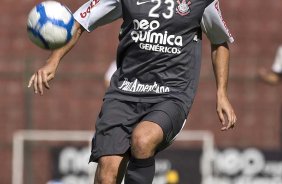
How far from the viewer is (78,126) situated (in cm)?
1454

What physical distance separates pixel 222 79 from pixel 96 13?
1011mm

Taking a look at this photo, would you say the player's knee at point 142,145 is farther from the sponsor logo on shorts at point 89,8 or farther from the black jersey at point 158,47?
the sponsor logo on shorts at point 89,8

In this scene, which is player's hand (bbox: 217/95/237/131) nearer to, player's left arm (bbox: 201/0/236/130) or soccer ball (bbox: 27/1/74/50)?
player's left arm (bbox: 201/0/236/130)

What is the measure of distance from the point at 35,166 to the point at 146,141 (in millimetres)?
7506

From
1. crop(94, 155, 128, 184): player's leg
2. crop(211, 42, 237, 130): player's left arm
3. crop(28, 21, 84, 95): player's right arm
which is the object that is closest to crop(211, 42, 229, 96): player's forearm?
crop(211, 42, 237, 130): player's left arm

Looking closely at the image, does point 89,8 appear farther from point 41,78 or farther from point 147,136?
point 147,136

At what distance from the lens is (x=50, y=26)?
7359 mm

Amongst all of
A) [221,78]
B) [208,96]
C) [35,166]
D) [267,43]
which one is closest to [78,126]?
[35,166]

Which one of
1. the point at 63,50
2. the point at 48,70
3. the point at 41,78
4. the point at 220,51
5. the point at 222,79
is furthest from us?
the point at 220,51

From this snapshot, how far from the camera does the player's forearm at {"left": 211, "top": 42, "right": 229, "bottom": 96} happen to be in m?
7.60

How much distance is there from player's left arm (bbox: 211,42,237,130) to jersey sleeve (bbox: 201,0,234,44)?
10cm

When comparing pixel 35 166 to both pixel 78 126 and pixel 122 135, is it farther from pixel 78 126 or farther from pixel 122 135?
pixel 122 135

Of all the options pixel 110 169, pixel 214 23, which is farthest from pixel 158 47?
pixel 110 169

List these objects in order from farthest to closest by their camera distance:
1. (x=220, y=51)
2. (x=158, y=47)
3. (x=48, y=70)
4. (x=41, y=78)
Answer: (x=220, y=51)
(x=158, y=47)
(x=48, y=70)
(x=41, y=78)
